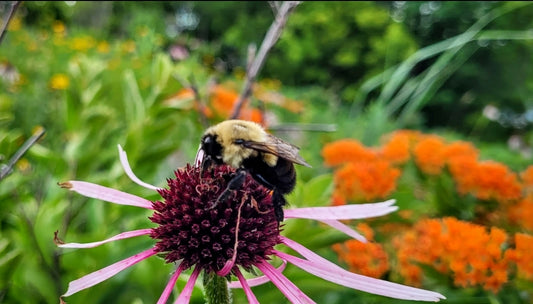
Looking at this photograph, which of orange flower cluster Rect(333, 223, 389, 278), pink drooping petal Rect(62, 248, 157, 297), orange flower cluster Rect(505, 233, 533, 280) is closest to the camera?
pink drooping petal Rect(62, 248, 157, 297)

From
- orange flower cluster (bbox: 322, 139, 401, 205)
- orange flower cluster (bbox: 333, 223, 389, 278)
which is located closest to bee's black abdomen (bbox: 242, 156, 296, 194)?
orange flower cluster (bbox: 333, 223, 389, 278)

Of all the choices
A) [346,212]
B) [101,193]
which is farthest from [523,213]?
[101,193]

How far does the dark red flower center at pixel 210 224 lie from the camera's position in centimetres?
59

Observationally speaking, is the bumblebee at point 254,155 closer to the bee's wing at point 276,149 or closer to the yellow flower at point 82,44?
the bee's wing at point 276,149

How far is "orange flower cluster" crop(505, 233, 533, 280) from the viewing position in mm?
827

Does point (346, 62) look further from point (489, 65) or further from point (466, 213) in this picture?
point (466, 213)

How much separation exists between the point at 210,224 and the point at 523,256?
0.49 metres

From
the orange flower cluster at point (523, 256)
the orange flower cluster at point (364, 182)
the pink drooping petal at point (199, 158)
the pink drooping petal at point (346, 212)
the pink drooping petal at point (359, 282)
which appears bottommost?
the orange flower cluster at point (364, 182)

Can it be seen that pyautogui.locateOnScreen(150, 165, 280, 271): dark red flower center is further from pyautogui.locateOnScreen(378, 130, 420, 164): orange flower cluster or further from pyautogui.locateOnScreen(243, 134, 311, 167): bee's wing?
pyautogui.locateOnScreen(378, 130, 420, 164): orange flower cluster

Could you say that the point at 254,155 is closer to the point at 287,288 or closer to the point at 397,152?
the point at 287,288

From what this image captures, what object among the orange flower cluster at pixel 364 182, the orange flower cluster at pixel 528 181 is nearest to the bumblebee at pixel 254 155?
the orange flower cluster at pixel 364 182

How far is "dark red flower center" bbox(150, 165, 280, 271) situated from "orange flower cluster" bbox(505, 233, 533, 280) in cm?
41

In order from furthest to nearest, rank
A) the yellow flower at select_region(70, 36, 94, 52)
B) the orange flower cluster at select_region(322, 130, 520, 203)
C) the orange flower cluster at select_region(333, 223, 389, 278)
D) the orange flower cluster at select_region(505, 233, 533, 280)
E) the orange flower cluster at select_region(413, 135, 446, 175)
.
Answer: the yellow flower at select_region(70, 36, 94, 52) → the orange flower cluster at select_region(413, 135, 446, 175) → the orange flower cluster at select_region(322, 130, 520, 203) → the orange flower cluster at select_region(333, 223, 389, 278) → the orange flower cluster at select_region(505, 233, 533, 280)

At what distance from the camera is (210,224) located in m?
0.61
